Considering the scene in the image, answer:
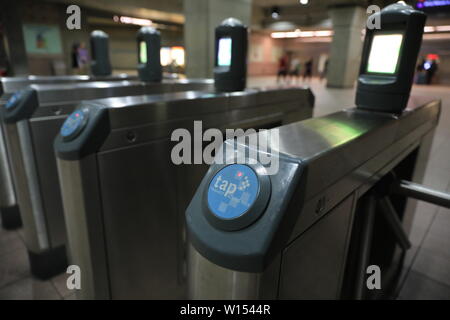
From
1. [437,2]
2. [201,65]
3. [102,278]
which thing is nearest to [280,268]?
[102,278]

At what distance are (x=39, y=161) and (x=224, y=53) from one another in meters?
1.13

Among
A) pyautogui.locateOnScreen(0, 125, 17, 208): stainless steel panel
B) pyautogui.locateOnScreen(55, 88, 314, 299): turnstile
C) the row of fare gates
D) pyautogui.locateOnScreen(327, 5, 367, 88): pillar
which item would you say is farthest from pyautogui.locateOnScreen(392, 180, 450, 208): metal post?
pyautogui.locateOnScreen(327, 5, 367, 88): pillar

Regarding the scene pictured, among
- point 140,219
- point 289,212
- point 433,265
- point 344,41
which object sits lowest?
point 433,265

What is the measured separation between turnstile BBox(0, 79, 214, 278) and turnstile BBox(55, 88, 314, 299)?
555 mm

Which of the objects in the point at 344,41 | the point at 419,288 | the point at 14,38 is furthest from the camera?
the point at 344,41

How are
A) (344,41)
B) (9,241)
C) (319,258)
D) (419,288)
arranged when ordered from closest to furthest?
1. (319,258)
2. (419,288)
3. (9,241)
4. (344,41)

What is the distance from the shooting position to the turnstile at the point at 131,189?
41.9 inches

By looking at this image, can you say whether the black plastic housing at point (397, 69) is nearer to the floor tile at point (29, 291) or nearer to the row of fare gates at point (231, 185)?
the row of fare gates at point (231, 185)

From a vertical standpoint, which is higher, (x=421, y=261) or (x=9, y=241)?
(x=421, y=261)

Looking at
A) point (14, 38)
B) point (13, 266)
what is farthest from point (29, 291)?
point (14, 38)

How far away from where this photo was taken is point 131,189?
47.3 inches

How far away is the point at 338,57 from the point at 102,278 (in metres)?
9.05

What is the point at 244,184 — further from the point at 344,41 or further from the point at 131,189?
the point at 344,41

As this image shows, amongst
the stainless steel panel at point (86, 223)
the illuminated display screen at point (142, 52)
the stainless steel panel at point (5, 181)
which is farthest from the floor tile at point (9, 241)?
the illuminated display screen at point (142, 52)
